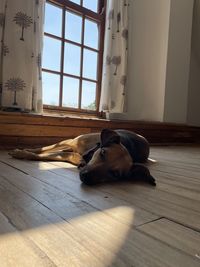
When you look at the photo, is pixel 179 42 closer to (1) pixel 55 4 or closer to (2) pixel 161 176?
(1) pixel 55 4

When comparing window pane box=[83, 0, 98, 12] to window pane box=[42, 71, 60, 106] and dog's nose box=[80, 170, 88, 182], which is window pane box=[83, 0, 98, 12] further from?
dog's nose box=[80, 170, 88, 182]

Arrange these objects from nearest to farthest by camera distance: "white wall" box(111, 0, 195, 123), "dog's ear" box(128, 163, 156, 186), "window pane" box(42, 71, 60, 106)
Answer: "dog's ear" box(128, 163, 156, 186)
"window pane" box(42, 71, 60, 106)
"white wall" box(111, 0, 195, 123)

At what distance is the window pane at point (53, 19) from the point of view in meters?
2.88

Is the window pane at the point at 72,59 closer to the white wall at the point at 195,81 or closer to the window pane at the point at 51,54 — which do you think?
the window pane at the point at 51,54

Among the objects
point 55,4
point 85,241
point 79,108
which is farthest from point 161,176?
point 55,4

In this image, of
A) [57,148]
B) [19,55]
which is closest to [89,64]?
[19,55]

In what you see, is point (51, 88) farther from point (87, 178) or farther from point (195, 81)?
point (195, 81)

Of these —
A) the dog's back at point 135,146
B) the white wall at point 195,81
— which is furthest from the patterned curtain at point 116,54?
the white wall at point 195,81

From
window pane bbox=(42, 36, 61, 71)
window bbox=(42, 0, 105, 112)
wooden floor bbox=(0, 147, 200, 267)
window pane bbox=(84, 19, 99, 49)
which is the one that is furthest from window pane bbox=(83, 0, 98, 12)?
wooden floor bbox=(0, 147, 200, 267)

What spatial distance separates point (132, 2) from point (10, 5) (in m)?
1.82

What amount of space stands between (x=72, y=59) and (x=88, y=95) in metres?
0.48

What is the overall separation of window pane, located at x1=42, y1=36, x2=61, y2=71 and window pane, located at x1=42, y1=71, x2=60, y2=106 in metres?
0.10

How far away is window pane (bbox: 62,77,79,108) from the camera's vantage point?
119 inches

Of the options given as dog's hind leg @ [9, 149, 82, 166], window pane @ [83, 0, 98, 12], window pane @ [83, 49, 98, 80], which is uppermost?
window pane @ [83, 0, 98, 12]
